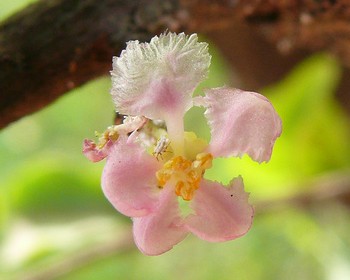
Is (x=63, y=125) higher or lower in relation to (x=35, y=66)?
lower

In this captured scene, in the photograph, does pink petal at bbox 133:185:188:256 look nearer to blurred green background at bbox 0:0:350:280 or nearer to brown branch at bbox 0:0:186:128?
brown branch at bbox 0:0:186:128

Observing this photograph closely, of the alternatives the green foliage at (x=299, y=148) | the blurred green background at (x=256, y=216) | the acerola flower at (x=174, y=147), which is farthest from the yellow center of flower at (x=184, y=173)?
the green foliage at (x=299, y=148)

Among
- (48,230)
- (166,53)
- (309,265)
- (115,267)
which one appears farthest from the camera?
(115,267)

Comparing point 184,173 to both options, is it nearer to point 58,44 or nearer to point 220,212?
point 220,212

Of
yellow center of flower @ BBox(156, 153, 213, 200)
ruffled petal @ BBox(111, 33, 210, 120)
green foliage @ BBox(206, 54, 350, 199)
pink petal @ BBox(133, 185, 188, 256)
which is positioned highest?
ruffled petal @ BBox(111, 33, 210, 120)

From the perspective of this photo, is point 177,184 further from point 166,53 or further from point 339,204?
point 339,204

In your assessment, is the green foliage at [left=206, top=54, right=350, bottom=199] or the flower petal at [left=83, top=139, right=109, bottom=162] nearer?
the flower petal at [left=83, top=139, right=109, bottom=162]

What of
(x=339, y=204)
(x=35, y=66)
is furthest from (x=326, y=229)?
(x=35, y=66)

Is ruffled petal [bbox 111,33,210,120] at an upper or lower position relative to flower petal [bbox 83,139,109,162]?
upper

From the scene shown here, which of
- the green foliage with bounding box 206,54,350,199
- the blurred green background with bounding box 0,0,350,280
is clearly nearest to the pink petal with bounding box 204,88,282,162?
the blurred green background with bounding box 0,0,350,280
